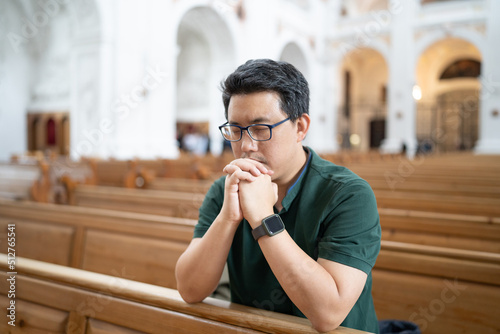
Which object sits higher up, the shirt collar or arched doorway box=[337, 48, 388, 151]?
arched doorway box=[337, 48, 388, 151]

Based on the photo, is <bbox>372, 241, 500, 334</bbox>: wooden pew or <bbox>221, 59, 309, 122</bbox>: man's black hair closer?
<bbox>221, 59, 309, 122</bbox>: man's black hair

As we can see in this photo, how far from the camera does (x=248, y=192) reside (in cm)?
126

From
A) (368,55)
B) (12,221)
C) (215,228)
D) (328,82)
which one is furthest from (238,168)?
(368,55)

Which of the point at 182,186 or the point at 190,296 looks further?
the point at 182,186

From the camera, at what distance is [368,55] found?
80.0ft

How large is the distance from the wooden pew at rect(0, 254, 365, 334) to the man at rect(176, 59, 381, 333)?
6 centimetres

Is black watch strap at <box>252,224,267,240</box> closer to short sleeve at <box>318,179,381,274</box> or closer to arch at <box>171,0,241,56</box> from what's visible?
short sleeve at <box>318,179,381,274</box>

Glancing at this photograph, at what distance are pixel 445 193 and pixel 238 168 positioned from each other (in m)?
2.96

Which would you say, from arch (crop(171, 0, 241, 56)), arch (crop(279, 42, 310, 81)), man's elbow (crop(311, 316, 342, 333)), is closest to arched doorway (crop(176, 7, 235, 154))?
arch (crop(171, 0, 241, 56))

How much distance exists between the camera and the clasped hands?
125 centimetres

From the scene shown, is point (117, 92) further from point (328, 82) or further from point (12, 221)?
point (328, 82)

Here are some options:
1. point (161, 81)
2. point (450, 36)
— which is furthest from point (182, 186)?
point (450, 36)

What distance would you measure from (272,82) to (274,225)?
448 millimetres

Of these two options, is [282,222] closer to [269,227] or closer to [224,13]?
[269,227]
